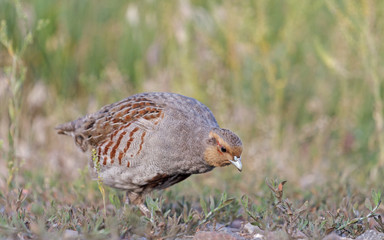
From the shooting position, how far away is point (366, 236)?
11.0 feet

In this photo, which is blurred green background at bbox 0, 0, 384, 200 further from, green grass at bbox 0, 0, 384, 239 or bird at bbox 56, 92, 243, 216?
bird at bbox 56, 92, 243, 216

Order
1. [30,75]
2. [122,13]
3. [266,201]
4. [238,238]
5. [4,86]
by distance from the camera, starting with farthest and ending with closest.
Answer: [122,13] → [30,75] → [4,86] → [266,201] → [238,238]

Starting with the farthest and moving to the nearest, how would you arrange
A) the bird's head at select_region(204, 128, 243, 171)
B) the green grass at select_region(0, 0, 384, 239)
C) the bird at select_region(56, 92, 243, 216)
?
1. the green grass at select_region(0, 0, 384, 239)
2. the bird at select_region(56, 92, 243, 216)
3. the bird's head at select_region(204, 128, 243, 171)

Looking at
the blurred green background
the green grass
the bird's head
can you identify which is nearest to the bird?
the bird's head

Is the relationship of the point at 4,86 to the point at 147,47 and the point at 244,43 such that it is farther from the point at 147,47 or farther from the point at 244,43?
the point at 244,43

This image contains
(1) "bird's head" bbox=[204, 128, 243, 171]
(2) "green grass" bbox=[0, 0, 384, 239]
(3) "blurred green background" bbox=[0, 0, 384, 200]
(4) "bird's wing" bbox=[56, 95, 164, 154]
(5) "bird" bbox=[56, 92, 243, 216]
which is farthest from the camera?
(3) "blurred green background" bbox=[0, 0, 384, 200]

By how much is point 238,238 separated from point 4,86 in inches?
172

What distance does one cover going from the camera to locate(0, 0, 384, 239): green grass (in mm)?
6074

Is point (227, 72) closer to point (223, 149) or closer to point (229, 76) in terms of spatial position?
point (229, 76)

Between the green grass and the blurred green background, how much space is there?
0.06 ft

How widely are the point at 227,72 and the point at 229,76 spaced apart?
0.06 meters

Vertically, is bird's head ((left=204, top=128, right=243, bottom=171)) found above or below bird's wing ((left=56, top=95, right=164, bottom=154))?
below

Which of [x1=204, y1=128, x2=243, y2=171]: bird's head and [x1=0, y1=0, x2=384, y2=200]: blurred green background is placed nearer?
[x1=204, y1=128, x2=243, y2=171]: bird's head

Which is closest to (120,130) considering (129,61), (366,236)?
(366,236)
